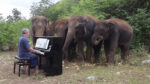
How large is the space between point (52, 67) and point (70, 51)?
340cm

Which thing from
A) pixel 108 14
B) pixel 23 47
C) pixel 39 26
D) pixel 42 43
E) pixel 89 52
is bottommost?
pixel 89 52

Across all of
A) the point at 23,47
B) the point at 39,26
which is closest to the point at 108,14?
the point at 39,26

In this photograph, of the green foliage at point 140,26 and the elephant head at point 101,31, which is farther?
the green foliage at point 140,26

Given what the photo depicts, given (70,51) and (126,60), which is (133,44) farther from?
(70,51)

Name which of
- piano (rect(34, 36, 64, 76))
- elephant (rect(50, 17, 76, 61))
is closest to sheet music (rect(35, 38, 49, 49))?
piano (rect(34, 36, 64, 76))

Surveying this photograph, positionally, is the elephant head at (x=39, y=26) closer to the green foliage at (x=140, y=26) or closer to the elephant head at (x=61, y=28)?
the elephant head at (x=61, y=28)

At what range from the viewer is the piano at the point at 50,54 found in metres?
6.34

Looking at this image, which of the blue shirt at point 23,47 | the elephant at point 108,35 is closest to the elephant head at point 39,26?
the blue shirt at point 23,47

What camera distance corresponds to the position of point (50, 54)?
20.9 feet

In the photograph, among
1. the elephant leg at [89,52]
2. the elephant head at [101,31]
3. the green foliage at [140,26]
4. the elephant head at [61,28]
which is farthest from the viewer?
the green foliage at [140,26]

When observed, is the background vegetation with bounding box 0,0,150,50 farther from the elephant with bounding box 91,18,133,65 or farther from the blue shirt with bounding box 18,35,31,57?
the blue shirt with bounding box 18,35,31,57

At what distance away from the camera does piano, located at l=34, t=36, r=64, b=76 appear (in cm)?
634

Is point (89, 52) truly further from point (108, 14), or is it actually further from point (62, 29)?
point (108, 14)

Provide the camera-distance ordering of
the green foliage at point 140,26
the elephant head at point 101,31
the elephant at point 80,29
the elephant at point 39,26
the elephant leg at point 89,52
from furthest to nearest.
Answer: the green foliage at point 140,26 → the elephant at point 39,26 → the elephant leg at point 89,52 → the elephant at point 80,29 → the elephant head at point 101,31
